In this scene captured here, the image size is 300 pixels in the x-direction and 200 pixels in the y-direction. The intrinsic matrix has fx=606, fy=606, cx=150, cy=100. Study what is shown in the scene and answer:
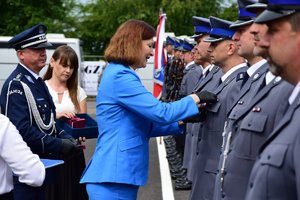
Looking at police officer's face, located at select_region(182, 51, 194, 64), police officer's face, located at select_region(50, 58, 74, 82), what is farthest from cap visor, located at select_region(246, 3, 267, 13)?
police officer's face, located at select_region(182, 51, 194, 64)

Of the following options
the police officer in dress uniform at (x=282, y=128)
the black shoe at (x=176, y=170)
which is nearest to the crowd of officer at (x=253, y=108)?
the police officer in dress uniform at (x=282, y=128)

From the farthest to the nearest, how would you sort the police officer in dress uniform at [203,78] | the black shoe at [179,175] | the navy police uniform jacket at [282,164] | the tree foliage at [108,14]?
the tree foliage at [108,14] < the black shoe at [179,175] < the police officer in dress uniform at [203,78] < the navy police uniform jacket at [282,164]

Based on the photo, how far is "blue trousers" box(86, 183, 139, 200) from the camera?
3877 millimetres

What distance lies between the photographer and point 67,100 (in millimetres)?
5992

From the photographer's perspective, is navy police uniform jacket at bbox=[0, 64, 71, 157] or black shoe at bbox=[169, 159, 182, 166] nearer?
navy police uniform jacket at bbox=[0, 64, 71, 157]

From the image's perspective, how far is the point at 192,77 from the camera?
8.98 meters

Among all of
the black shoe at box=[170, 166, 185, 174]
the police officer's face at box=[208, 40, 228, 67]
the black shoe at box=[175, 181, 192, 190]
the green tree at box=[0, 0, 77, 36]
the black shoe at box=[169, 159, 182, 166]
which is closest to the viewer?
the police officer's face at box=[208, 40, 228, 67]

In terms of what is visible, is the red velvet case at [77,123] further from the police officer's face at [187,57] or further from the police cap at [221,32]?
the police officer's face at [187,57]

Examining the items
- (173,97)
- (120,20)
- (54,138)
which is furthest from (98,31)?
(54,138)

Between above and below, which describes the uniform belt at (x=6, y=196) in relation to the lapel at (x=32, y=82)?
below

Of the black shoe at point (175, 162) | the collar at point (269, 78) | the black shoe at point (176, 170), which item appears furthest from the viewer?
the black shoe at point (175, 162)

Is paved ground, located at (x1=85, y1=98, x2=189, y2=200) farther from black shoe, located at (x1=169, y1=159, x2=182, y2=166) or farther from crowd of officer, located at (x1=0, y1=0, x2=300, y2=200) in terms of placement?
crowd of officer, located at (x1=0, y1=0, x2=300, y2=200)

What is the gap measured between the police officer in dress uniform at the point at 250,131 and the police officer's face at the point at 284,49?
0.45m

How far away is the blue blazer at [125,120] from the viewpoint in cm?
376
